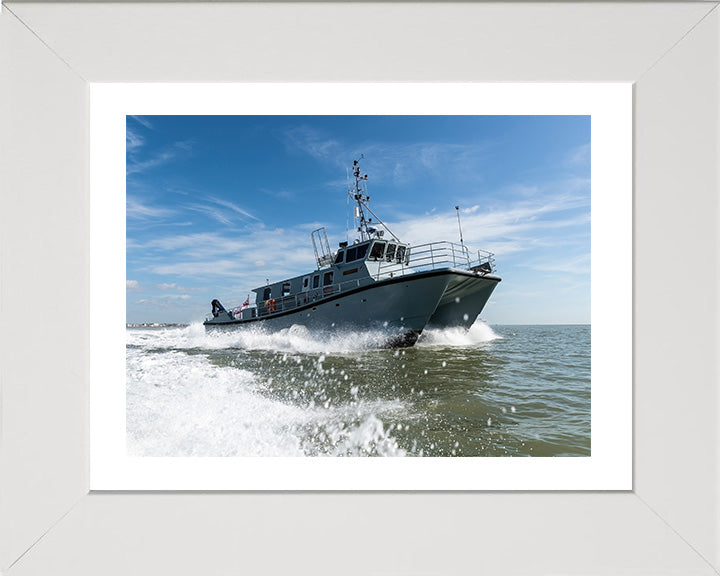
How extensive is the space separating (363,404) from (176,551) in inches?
86.7

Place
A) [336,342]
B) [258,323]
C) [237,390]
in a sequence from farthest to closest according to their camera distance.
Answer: [258,323] < [336,342] < [237,390]

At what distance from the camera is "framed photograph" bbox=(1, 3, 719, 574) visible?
1210mm

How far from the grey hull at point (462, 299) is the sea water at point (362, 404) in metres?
0.67

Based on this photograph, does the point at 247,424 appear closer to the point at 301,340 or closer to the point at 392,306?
the point at 392,306

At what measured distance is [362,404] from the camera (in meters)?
3.40

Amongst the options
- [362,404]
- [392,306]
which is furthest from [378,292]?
[362,404]

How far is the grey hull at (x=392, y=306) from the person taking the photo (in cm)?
607

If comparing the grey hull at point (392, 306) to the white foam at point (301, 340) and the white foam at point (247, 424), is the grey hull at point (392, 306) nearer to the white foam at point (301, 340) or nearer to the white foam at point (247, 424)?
the white foam at point (301, 340)

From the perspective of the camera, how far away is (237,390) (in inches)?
164
